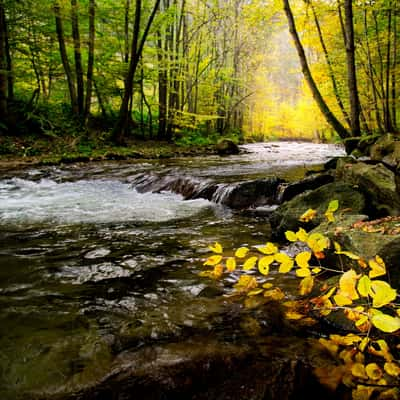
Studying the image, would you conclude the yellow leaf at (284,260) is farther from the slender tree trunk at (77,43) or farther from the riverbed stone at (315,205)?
the slender tree trunk at (77,43)

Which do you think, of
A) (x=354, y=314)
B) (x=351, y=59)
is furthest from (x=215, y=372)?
(x=351, y=59)

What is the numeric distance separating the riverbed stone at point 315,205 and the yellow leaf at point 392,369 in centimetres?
221

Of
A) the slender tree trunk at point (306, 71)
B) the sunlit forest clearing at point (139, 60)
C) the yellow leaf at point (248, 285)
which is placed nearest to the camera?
the yellow leaf at point (248, 285)

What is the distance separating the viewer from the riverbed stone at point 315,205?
3639 mm

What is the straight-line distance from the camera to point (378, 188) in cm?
370

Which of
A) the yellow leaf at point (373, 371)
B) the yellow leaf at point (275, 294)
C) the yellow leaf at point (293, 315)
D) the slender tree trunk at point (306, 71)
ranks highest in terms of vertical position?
the slender tree trunk at point (306, 71)

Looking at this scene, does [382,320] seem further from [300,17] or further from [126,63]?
[126,63]

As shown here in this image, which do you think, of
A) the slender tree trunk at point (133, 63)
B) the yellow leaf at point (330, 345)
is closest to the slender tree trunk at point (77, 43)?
the slender tree trunk at point (133, 63)

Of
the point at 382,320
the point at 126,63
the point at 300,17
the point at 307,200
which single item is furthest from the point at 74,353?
the point at 126,63

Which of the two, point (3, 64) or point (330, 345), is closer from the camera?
point (330, 345)

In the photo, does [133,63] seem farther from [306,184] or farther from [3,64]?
[306,184]

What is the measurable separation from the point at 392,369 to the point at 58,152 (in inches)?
451

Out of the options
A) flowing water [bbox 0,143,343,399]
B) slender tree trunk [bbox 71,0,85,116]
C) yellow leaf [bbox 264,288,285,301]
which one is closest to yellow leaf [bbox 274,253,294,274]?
flowing water [bbox 0,143,343,399]

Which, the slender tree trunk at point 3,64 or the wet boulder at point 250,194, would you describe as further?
the slender tree trunk at point 3,64
